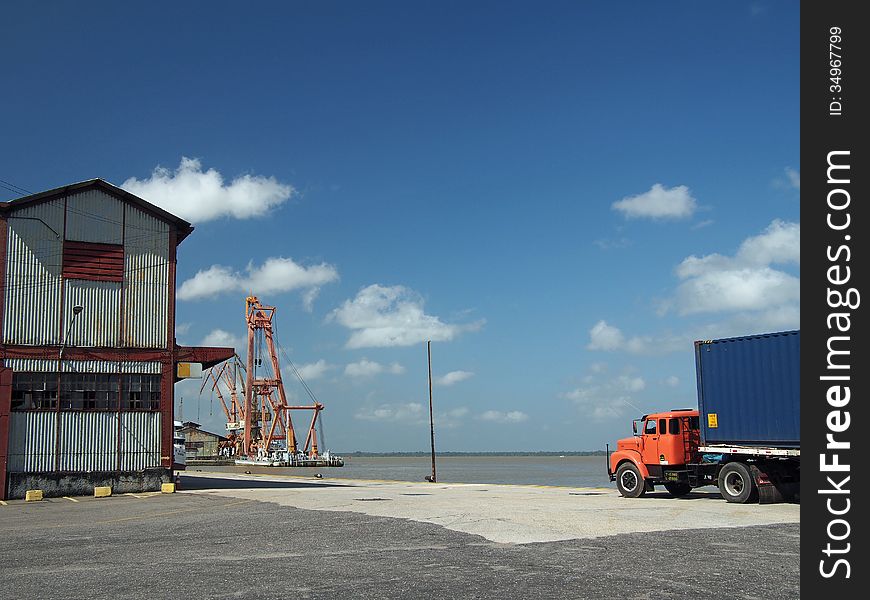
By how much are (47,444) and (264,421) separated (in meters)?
80.3

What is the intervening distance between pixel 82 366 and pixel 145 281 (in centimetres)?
438

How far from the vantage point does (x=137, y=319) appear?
117 ft

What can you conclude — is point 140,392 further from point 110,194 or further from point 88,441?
point 110,194

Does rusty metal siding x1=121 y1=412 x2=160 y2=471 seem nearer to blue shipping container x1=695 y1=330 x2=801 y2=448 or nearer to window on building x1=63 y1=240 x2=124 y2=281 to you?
window on building x1=63 y1=240 x2=124 y2=281

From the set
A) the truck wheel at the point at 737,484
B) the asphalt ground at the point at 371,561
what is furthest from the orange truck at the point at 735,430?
the asphalt ground at the point at 371,561

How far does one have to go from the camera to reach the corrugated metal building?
109 feet

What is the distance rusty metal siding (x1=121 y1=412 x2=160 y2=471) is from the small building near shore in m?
102

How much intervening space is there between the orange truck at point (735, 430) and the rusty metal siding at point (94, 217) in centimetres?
2289

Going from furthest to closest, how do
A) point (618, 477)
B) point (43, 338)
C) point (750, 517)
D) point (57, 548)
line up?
point (43, 338) < point (618, 477) < point (750, 517) < point (57, 548)

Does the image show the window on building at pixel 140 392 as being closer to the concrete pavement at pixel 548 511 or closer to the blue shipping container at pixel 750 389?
the concrete pavement at pixel 548 511

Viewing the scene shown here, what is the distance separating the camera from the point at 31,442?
33219 mm

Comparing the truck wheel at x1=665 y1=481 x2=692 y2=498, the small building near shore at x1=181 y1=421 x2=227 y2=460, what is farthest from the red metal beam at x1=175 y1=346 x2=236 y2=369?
the small building near shore at x1=181 y1=421 x2=227 y2=460
